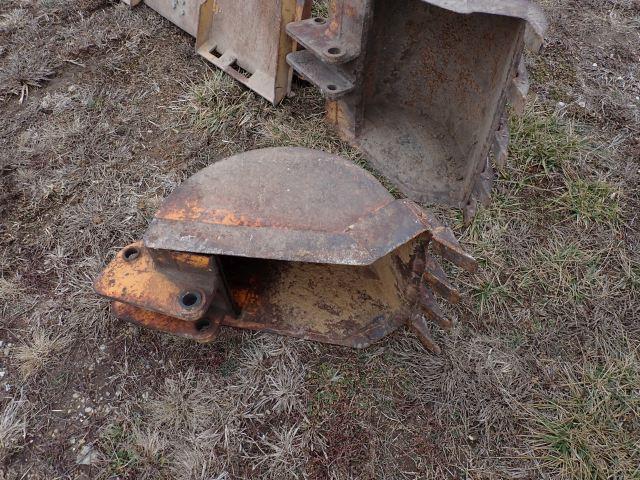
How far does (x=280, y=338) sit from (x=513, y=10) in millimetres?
1509

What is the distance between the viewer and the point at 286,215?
5.28ft

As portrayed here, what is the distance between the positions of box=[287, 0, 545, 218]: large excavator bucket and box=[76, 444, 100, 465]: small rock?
5.85 feet

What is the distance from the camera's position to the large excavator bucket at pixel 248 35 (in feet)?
8.86

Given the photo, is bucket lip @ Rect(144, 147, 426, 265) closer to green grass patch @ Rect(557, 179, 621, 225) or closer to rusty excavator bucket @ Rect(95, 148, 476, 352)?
rusty excavator bucket @ Rect(95, 148, 476, 352)

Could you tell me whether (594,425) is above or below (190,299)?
below

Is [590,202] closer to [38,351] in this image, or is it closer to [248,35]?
[248,35]

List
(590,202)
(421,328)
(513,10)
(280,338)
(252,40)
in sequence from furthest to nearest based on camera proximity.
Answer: (252,40)
(590,202)
(280,338)
(421,328)
(513,10)

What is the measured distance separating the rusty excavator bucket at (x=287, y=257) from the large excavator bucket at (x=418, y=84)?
68 cm

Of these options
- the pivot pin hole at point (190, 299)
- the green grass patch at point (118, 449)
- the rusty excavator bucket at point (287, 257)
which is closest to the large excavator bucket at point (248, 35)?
the rusty excavator bucket at point (287, 257)

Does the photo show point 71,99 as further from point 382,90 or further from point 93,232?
point 382,90

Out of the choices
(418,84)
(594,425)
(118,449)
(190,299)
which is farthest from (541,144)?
(118,449)

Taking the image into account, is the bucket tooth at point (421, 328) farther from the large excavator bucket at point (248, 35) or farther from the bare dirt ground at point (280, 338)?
the large excavator bucket at point (248, 35)

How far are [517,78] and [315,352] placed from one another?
1.37 meters

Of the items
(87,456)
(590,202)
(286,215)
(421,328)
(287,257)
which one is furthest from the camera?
(590,202)
